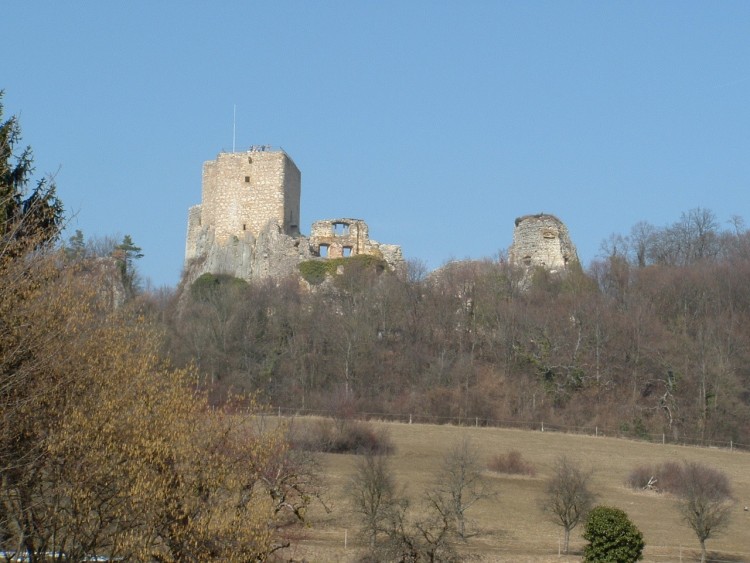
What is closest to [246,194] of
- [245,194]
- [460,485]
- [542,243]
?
[245,194]

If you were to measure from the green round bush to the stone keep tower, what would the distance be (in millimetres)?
29375

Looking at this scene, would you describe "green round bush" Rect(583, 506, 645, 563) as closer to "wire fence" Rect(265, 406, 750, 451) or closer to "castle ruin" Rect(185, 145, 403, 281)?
"wire fence" Rect(265, 406, 750, 451)

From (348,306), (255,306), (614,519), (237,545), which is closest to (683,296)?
(348,306)

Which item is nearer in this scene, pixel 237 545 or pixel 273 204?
pixel 237 545

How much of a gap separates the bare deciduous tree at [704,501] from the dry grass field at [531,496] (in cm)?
51

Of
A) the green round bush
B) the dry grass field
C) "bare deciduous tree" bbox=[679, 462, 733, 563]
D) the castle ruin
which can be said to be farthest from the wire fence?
the green round bush

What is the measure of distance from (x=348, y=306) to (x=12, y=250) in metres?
32.9

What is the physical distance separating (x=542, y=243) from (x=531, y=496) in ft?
77.5

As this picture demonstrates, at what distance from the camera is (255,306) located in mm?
47656

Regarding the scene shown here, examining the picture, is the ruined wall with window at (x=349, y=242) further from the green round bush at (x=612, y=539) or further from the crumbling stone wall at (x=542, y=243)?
the green round bush at (x=612, y=539)

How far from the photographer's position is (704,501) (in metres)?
26.9

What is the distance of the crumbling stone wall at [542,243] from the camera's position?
5294cm

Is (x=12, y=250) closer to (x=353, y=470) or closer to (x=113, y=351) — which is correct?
(x=113, y=351)

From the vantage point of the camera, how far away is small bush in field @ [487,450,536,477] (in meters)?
33.6
